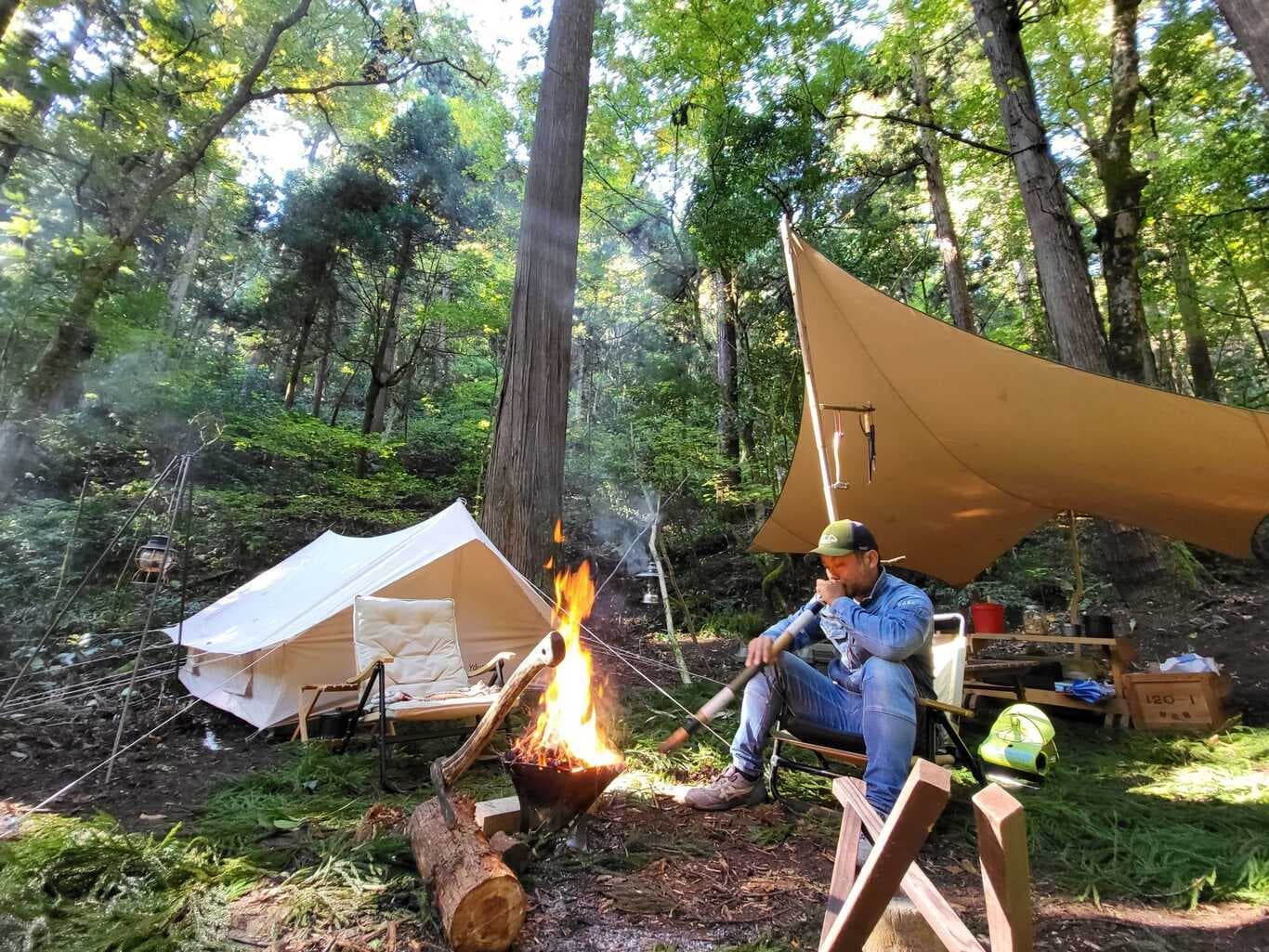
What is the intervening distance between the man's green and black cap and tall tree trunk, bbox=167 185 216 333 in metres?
12.9

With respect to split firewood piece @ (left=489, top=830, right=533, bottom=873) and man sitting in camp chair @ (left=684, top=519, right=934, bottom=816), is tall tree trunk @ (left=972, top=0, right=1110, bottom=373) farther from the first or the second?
split firewood piece @ (left=489, top=830, right=533, bottom=873)

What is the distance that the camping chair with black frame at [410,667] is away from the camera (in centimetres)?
A: 323

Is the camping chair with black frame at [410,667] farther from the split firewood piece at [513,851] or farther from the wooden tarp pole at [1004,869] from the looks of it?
the wooden tarp pole at [1004,869]

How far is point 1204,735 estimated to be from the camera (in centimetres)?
328

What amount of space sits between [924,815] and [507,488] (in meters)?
3.75

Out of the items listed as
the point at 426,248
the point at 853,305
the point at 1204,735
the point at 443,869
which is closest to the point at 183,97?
the point at 426,248

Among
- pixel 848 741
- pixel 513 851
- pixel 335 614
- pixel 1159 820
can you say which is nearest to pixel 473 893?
pixel 513 851

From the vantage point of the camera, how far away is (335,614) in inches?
150

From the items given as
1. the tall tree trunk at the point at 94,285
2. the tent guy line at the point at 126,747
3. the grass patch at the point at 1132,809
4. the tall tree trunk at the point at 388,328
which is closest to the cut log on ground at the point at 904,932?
the grass patch at the point at 1132,809

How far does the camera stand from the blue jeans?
198cm

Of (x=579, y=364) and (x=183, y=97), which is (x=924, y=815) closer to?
(x=183, y=97)

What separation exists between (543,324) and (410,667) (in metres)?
2.48

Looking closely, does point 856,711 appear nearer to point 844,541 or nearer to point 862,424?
point 844,541

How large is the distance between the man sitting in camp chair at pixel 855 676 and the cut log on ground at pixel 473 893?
1009 millimetres
